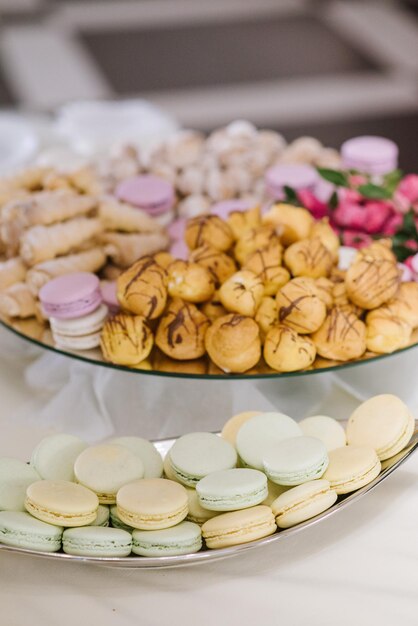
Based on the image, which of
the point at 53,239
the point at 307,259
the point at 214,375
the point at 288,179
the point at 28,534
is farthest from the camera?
the point at 288,179

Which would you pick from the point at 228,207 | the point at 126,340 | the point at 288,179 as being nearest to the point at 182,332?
the point at 126,340

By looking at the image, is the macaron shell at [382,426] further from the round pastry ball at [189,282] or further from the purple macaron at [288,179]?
the purple macaron at [288,179]

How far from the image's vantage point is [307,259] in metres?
1.01

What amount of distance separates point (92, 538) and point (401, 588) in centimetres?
27

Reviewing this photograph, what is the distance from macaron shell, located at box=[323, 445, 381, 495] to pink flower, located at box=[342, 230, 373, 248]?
1.58 ft

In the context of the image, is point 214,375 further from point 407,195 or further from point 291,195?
point 407,195

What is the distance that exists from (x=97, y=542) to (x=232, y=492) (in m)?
0.12

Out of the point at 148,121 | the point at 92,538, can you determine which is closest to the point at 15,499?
the point at 92,538

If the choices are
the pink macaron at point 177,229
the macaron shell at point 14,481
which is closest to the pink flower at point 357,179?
the pink macaron at point 177,229

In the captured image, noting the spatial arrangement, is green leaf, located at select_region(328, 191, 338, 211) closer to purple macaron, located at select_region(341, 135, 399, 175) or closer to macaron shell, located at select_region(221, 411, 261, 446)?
purple macaron, located at select_region(341, 135, 399, 175)

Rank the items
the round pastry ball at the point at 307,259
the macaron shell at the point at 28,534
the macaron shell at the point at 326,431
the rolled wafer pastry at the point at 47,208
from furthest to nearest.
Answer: the rolled wafer pastry at the point at 47,208
the round pastry ball at the point at 307,259
the macaron shell at the point at 326,431
the macaron shell at the point at 28,534

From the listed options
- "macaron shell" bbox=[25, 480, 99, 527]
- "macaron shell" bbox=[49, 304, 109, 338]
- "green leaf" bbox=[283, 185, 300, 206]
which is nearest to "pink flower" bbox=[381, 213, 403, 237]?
"green leaf" bbox=[283, 185, 300, 206]

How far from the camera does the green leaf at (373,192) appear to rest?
1.24 meters

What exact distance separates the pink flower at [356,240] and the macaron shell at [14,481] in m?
0.61
